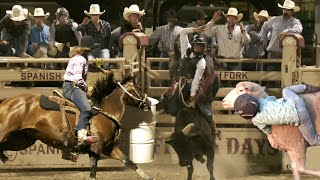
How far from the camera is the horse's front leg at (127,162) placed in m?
9.98

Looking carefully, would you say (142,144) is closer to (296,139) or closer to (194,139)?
(194,139)

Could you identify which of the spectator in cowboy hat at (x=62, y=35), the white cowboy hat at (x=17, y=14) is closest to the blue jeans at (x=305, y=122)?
the spectator in cowboy hat at (x=62, y=35)

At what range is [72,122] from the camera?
33.1 feet

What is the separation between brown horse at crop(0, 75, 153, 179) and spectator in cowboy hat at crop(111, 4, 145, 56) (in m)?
1.61

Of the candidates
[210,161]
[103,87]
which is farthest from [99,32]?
[210,161]

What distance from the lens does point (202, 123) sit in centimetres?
1096

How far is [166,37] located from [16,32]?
2.26 metres

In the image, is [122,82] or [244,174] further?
[244,174]

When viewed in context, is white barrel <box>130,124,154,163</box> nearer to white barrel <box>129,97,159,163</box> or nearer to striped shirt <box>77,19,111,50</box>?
white barrel <box>129,97,159,163</box>

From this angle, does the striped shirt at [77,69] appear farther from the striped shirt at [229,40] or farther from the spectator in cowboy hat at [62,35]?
the striped shirt at [229,40]

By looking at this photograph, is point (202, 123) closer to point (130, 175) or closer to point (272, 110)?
point (130, 175)

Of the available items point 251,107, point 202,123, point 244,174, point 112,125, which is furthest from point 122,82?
point 251,107

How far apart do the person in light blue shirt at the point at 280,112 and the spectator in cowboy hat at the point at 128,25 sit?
4.45 metres

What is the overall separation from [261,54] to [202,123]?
1.68 m
